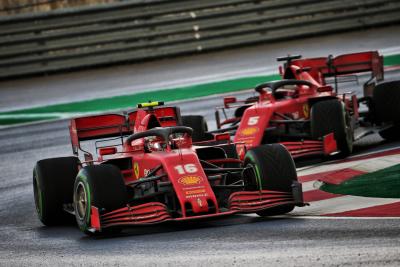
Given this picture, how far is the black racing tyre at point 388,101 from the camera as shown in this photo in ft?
46.5

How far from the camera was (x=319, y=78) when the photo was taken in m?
15.2

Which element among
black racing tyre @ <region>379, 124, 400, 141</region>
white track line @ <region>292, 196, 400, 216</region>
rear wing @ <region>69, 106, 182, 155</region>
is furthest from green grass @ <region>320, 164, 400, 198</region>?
black racing tyre @ <region>379, 124, 400, 141</region>

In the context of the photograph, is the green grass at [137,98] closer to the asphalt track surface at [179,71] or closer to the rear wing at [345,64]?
the asphalt track surface at [179,71]

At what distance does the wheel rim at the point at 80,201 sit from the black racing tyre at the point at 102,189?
11 cm

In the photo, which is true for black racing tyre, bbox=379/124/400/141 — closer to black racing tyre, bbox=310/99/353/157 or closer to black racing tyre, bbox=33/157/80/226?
black racing tyre, bbox=310/99/353/157

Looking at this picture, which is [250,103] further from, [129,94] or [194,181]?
[129,94]

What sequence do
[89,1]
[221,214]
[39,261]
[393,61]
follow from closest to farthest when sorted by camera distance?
[39,261]
[221,214]
[393,61]
[89,1]

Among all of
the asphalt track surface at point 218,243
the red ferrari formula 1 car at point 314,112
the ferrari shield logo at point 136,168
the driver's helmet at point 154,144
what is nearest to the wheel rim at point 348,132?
the red ferrari formula 1 car at point 314,112

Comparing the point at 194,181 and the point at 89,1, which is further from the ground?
the point at 89,1

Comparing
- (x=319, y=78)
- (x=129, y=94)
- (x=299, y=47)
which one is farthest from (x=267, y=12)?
(x=319, y=78)

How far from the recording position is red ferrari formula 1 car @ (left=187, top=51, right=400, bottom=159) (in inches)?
514

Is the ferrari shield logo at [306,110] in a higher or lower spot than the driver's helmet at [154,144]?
lower

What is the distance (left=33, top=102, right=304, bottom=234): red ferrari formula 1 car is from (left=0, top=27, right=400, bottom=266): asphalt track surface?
0.17 meters

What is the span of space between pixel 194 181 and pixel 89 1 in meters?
22.3
